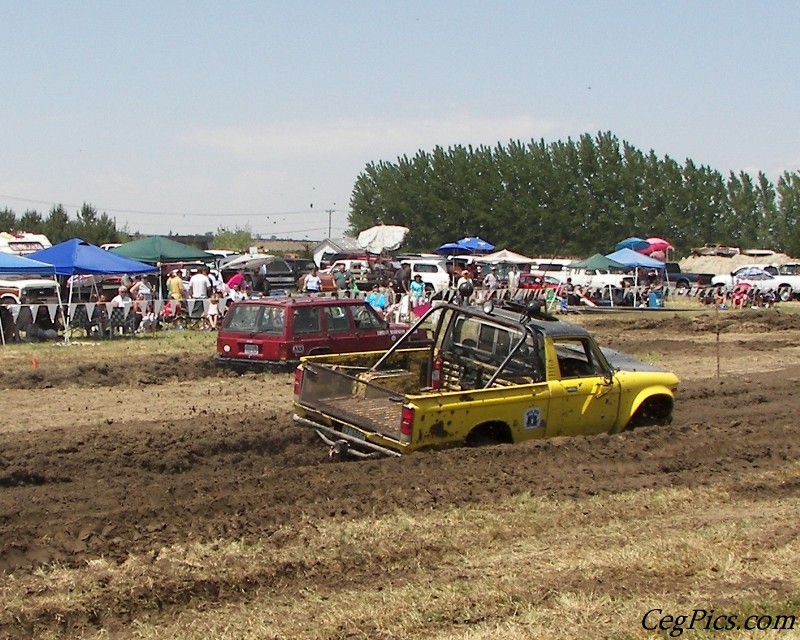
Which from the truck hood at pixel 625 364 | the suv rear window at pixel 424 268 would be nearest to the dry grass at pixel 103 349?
the truck hood at pixel 625 364

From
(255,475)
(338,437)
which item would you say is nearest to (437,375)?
(338,437)

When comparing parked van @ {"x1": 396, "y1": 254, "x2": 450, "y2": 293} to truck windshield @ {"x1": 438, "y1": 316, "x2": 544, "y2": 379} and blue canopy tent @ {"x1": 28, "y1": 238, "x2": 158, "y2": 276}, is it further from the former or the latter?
truck windshield @ {"x1": 438, "y1": 316, "x2": 544, "y2": 379}

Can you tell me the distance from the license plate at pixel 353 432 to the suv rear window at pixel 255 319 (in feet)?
23.3

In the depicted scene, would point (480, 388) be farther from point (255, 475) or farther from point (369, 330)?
point (369, 330)

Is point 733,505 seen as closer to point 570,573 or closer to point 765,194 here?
point 570,573

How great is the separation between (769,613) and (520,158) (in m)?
79.0

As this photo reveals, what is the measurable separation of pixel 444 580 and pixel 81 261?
19434 mm

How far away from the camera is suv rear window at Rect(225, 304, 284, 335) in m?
18.4

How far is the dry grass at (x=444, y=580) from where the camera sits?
6.60 m

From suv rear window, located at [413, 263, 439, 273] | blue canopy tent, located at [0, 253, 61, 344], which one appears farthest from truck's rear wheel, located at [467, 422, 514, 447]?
suv rear window, located at [413, 263, 439, 273]

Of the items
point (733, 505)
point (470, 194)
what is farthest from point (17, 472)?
point (470, 194)

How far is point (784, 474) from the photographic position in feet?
37.1

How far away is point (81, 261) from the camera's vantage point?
25.1m

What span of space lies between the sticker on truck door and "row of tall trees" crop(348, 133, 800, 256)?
6963 cm
